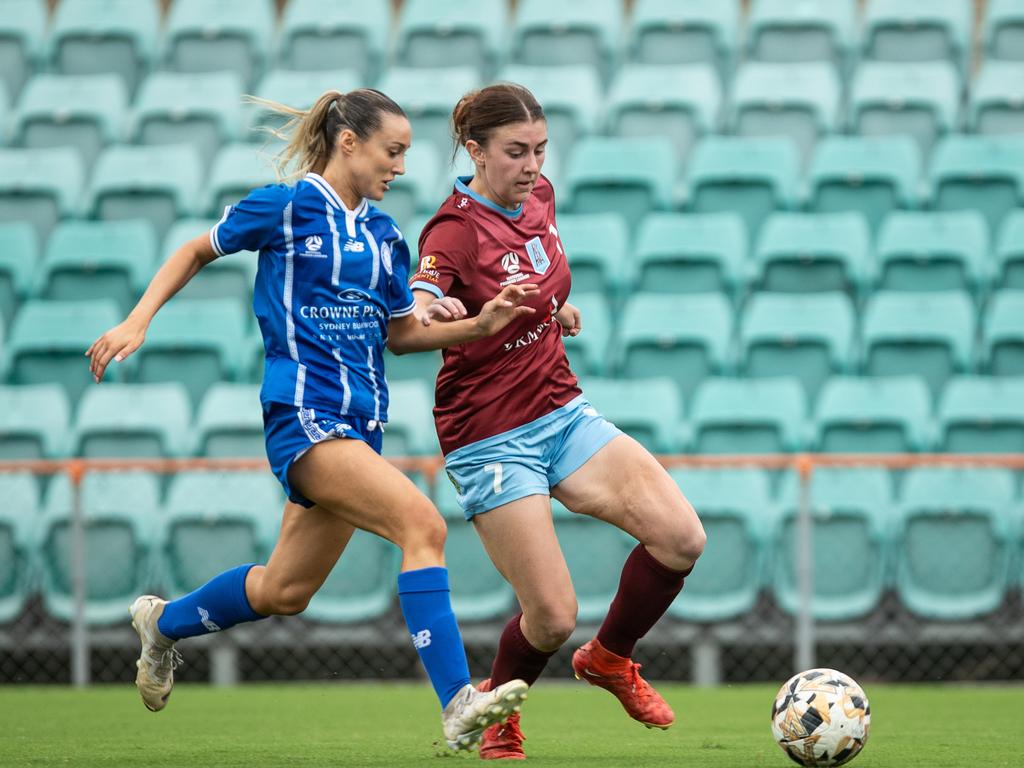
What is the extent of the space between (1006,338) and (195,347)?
5.14m

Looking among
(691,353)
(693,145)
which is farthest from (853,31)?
(691,353)

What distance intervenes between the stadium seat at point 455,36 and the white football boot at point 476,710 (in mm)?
8917

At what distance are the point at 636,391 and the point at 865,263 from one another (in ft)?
6.81

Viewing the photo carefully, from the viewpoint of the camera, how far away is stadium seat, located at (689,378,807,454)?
9000 millimetres

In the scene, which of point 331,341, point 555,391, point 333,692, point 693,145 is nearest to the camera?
point 331,341

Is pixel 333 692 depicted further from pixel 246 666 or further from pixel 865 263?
pixel 865 263

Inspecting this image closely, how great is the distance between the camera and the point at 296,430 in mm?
4598

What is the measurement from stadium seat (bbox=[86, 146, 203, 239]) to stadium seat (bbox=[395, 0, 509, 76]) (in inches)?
87.7

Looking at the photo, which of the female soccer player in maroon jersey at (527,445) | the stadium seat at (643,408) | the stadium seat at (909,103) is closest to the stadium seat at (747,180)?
the stadium seat at (909,103)

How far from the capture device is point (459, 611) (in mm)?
8719

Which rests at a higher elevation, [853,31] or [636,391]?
[853,31]

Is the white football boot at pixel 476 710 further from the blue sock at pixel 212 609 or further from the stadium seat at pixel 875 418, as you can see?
the stadium seat at pixel 875 418

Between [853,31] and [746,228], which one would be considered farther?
[853,31]

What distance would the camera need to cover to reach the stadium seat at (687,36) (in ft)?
40.7
